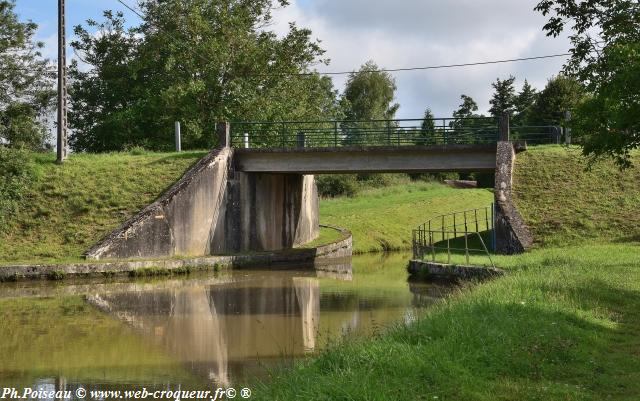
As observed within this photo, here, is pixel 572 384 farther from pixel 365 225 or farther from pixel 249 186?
pixel 365 225

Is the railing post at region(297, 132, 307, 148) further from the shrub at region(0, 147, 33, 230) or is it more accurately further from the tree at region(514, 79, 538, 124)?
the tree at region(514, 79, 538, 124)


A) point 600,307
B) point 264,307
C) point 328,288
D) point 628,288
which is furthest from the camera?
point 328,288

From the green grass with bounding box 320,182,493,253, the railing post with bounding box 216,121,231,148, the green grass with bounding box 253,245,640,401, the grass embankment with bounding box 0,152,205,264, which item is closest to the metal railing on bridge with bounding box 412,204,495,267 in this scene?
the green grass with bounding box 320,182,493,253

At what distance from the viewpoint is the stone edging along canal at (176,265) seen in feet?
75.6

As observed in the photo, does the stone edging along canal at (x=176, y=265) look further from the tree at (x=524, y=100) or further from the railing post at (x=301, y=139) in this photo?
the tree at (x=524, y=100)

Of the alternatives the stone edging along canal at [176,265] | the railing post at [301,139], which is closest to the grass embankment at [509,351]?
the stone edging along canal at [176,265]

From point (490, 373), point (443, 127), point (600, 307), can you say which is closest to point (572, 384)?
point (490, 373)

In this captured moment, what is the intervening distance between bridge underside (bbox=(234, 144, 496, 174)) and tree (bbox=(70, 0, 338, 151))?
8694mm

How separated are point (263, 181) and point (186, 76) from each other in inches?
429

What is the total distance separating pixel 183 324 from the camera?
615 inches

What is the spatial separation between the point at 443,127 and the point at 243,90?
1421 cm

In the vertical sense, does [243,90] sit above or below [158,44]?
below

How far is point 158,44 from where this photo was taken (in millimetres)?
41656

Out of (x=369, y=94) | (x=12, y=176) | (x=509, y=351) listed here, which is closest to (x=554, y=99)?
(x=369, y=94)
